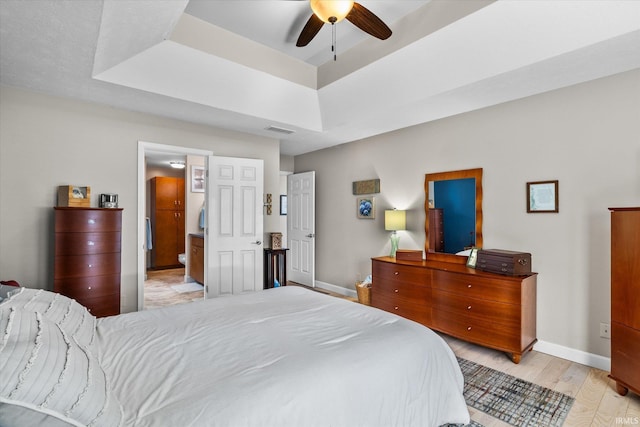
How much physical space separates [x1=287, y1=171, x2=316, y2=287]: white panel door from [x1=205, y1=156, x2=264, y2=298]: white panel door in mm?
1327

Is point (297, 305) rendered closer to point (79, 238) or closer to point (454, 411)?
point (454, 411)

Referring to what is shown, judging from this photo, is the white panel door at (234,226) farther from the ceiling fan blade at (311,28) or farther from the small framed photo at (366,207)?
the ceiling fan blade at (311,28)

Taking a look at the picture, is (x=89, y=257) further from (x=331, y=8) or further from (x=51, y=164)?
(x=331, y=8)

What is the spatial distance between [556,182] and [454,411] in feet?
7.83

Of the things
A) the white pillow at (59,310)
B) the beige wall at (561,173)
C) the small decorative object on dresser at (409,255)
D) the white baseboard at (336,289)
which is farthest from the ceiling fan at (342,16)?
the white baseboard at (336,289)

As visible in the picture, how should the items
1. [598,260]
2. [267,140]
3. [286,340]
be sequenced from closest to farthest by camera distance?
1. [286,340]
2. [598,260]
3. [267,140]

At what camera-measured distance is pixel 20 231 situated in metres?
3.01

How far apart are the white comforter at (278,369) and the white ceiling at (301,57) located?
195 cm

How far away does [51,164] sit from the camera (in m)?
3.17

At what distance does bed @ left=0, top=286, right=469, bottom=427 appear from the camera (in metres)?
0.98

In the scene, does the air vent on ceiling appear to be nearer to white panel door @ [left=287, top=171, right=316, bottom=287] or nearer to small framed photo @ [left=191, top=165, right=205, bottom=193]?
white panel door @ [left=287, top=171, right=316, bottom=287]

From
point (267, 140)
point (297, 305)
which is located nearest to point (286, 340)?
point (297, 305)

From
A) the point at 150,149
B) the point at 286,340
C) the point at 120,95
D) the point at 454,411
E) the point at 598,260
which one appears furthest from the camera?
the point at 150,149

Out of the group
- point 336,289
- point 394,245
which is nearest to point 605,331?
point 394,245
